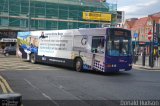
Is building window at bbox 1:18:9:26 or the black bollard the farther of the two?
building window at bbox 1:18:9:26

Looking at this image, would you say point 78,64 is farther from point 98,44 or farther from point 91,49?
point 98,44

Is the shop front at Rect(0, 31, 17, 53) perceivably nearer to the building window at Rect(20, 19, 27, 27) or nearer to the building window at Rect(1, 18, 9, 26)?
the building window at Rect(1, 18, 9, 26)

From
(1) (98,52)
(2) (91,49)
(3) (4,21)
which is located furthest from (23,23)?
(1) (98,52)

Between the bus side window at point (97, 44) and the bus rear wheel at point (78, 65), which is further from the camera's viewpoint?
the bus rear wheel at point (78, 65)

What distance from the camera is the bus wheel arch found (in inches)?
891

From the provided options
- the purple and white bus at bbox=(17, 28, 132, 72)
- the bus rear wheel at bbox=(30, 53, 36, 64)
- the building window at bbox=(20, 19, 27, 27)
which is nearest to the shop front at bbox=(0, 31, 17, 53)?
the building window at bbox=(20, 19, 27, 27)

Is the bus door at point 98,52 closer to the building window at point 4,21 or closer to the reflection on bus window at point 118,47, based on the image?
the reflection on bus window at point 118,47

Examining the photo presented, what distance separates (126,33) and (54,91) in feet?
32.9

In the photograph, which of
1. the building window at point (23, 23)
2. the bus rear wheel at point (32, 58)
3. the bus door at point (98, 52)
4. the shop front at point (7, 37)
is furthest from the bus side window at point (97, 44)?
the building window at point (23, 23)

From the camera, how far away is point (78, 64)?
22.9 meters

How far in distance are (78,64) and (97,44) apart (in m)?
2.34

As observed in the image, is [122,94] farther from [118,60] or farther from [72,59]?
[72,59]

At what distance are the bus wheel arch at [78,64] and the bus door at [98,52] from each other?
1.46m

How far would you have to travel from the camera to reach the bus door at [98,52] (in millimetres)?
20688
